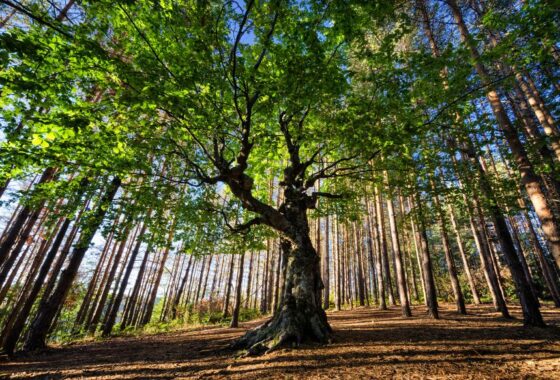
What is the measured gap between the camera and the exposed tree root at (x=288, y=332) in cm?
577

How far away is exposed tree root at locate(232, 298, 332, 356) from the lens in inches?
227

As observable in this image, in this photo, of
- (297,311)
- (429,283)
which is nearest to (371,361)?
(297,311)

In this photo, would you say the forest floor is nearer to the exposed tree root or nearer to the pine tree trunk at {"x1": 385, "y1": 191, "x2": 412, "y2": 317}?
the exposed tree root

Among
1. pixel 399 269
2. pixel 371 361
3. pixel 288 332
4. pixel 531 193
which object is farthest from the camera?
pixel 399 269

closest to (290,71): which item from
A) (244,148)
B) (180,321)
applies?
(244,148)

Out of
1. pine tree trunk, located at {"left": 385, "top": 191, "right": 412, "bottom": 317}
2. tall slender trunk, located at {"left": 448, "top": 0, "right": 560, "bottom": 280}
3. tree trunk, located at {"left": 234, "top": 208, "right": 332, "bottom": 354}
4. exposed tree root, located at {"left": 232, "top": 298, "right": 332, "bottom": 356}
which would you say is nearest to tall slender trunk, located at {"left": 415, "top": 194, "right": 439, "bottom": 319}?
pine tree trunk, located at {"left": 385, "top": 191, "right": 412, "bottom": 317}

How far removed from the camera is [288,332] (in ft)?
19.4

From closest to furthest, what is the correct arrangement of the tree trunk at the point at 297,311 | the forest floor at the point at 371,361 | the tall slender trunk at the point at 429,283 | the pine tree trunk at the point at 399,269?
the forest floor at the point at 371,361, the tree trunk at the point at 297,311, the tall slender trunk at the point at 429,283, the pine tree trunk at the point at 399,269

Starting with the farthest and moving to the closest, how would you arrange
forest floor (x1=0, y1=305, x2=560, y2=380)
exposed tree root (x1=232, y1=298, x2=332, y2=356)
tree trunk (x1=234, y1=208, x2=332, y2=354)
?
tree trunk (x1=234, y1=208, x2=332, y2=354), exposed tree root (x1=232, y1=298, x2=332, y2=356), forest floor (x1=0, y1=305, x2=560, y2=380)

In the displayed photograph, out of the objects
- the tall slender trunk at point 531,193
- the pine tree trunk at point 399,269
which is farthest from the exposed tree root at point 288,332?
the pine tree trunk at point 399,269

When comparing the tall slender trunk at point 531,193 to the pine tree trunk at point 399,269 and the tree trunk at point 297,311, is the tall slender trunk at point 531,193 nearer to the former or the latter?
the pine tree trunk at point 399,269

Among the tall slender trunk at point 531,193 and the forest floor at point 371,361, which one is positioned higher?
the tall slender trunk at point 531,193

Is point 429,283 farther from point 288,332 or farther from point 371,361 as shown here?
point 288,332

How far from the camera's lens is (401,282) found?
1227 centimetres
